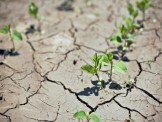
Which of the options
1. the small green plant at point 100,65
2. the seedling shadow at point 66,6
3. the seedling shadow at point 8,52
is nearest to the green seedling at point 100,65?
the small green plant at point 100,65

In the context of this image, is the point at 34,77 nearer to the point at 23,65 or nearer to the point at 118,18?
the point at 23,65

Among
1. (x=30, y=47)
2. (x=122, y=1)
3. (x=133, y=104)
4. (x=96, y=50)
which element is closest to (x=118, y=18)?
(x=122, y=1)

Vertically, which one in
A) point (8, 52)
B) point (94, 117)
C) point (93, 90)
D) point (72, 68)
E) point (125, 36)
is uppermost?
point (125, 36)

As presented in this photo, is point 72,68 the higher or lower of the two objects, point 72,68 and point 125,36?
the lower

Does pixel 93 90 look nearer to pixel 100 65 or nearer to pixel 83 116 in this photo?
pixel 100 65

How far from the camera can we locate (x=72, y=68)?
293 cm

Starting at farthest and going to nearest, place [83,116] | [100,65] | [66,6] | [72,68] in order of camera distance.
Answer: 1. [66,6]
2. [72,68]
3. [100,65]
4. [83,116]

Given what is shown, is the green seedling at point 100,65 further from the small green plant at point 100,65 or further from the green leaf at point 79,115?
the green leaf at point 79,115

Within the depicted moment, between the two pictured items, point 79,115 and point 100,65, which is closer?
point 79,115

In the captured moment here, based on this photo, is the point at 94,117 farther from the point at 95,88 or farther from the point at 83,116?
the point at 95,88

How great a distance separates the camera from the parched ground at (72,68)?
242 cm

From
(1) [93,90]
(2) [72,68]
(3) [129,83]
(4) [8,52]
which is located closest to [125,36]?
(3) [129,83]

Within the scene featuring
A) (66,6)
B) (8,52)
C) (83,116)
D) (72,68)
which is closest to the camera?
Result: (83,116)

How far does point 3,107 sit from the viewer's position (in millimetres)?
2449
